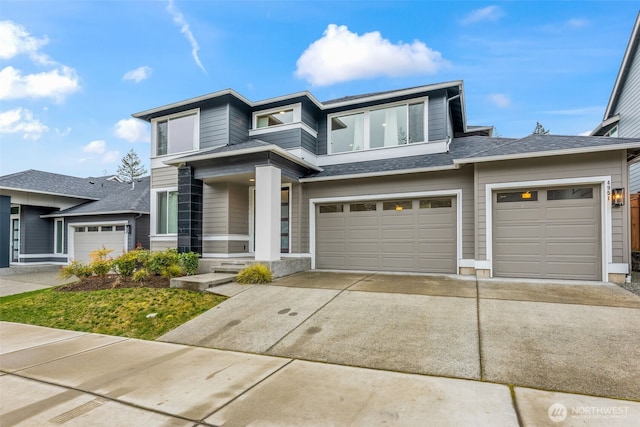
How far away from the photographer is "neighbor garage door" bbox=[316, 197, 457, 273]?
8.95 meters

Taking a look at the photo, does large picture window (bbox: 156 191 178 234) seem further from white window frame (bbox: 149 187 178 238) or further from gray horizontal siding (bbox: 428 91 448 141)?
gray horizontal siding (bbox: 428 91 448 141)

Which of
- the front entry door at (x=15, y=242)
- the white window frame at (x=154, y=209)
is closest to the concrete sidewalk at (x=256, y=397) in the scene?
the white window frame at (x=154, y=209)

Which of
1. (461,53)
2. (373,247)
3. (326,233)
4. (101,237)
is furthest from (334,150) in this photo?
(101,237)

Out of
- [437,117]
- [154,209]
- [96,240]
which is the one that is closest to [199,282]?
[154,209]

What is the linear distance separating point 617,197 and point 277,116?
958 cm

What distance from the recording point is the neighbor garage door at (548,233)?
7305 millimetres

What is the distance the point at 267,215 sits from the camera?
865 cm

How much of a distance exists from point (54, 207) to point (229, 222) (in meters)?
11.7

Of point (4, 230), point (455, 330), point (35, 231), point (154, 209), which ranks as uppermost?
point (154, 209)

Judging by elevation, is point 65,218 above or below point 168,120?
below

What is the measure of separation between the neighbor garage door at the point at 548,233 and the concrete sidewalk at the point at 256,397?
5.49 meters

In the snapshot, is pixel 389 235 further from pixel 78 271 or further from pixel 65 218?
pixel 65 218

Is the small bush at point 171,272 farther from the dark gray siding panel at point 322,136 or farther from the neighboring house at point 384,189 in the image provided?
the dark gray siding panel at point 322,136

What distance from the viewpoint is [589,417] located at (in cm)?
258
